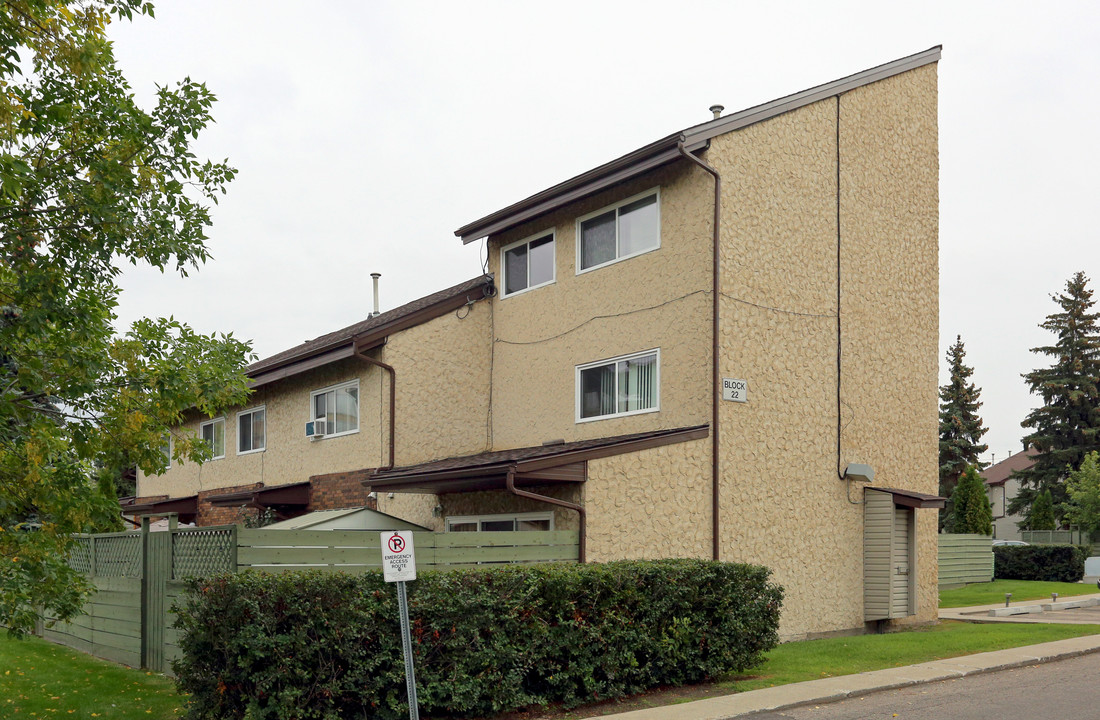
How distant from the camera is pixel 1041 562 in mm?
31875

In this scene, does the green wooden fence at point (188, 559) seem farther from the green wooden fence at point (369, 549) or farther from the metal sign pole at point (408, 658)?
the metal sign pole at point (408, 658)

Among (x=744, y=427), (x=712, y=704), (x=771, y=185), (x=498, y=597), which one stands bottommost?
(x=712, y=704)

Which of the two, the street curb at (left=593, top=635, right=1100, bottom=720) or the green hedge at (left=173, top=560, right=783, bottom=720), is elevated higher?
the green hedge at (left=173, top=560, right=783, bottom=720)

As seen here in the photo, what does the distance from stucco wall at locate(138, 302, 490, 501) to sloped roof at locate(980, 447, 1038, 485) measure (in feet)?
198

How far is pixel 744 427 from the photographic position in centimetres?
1543

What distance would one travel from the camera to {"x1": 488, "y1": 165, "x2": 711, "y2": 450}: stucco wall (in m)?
15.6

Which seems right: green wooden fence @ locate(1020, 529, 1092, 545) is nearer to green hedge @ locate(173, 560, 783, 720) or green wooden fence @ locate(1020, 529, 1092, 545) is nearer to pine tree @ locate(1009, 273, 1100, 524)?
pine tree @ locate(1009, 273, 1100, 524)

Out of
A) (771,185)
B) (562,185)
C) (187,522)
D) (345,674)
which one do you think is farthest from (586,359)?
(187,522)

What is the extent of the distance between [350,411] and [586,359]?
17.1ft

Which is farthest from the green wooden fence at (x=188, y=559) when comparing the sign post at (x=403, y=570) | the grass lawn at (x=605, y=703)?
the sign post at (x=403, y=570)

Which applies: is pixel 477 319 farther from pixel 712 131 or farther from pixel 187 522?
pixel 187 522

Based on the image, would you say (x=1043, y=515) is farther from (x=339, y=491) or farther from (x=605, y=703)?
(x=605, y=703)

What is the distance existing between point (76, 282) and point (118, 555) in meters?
8.19

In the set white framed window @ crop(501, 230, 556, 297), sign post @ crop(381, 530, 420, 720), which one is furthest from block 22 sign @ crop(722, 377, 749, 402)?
sign post @ crop(381, 530, 420, 720)
